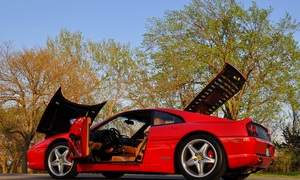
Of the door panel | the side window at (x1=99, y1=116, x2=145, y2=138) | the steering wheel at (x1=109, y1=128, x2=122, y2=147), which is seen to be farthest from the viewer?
the side window at (x1=99, y1=116, x2=145, y2=138)

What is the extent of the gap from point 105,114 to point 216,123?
34744 millimetres

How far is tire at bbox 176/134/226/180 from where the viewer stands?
25.3ft

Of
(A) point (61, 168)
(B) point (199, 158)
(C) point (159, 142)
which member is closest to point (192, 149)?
(B) point (199, 158)

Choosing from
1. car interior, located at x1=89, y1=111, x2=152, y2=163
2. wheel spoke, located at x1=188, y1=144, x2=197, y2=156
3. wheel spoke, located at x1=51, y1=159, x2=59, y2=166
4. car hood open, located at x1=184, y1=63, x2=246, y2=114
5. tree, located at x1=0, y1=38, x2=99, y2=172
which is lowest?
wheel spoke, located at x1=51, y1=159, x2=59, y2=166

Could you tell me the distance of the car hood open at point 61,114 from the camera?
934 cm

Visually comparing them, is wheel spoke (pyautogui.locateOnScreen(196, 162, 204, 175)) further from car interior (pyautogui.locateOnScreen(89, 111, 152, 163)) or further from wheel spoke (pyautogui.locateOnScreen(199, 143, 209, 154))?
car interior (pyautogui.locateOnScreen(89, 111, 152, 163))

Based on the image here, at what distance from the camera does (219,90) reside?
9.56 metres

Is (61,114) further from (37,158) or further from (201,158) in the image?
(201,158)

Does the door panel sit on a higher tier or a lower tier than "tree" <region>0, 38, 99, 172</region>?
lower

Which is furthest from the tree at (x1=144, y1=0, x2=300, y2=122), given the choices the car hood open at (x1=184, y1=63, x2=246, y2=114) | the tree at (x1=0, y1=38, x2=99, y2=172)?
the car hood open at (x1=184, y1=63, x2=246, y2=114)

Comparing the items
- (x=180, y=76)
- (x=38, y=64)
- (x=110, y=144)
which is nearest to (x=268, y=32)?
(x=180, y=76)

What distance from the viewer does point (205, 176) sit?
7754 millimetres

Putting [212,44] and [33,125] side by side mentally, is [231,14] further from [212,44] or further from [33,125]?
[33,125]

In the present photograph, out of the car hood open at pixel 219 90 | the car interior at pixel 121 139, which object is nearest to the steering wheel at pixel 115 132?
the car interior at pixel 121 139
